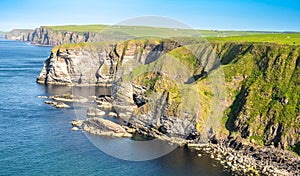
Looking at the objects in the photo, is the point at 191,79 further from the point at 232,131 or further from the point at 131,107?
the point at 232,131

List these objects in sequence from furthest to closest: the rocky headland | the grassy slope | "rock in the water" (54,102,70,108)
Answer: "rock in the water" (54,102,70,108) → the grassy slope → the rocky headland

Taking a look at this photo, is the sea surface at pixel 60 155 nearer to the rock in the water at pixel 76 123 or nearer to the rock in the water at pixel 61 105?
the rock in the water at pixel 76 123

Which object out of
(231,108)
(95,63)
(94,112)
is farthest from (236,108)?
(95,63)

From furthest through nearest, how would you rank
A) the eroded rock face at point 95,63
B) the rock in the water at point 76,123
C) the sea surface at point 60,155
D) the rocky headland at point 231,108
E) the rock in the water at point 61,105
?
the eroded rock face at point 95,63, the rock in the water at point 61,105, the rock in the water at point 76,123, the rocky headland at point 231,108, the sea surface at point 60,155

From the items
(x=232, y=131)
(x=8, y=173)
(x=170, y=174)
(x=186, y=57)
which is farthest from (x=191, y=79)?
(x=8, y=173)

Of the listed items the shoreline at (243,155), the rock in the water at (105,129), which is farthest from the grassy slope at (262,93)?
the rock in the water at (105,129)

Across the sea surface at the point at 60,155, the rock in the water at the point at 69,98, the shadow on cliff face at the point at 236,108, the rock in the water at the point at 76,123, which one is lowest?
the sea surface at the point at 60,155

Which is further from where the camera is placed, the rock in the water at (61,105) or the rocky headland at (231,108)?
the rock in the water at (61,105)

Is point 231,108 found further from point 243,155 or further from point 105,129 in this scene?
point 105,129

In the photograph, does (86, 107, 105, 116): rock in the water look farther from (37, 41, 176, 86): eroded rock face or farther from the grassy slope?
(37, 41, 176, 86): eroded rock face

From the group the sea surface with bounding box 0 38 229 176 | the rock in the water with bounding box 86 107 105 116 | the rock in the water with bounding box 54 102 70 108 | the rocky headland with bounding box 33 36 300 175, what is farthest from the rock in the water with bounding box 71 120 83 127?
the rock in the water with bounding box 54 102 70 108

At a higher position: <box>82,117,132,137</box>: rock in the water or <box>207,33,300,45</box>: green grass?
<box>207,33,300,45</box>: green grass
